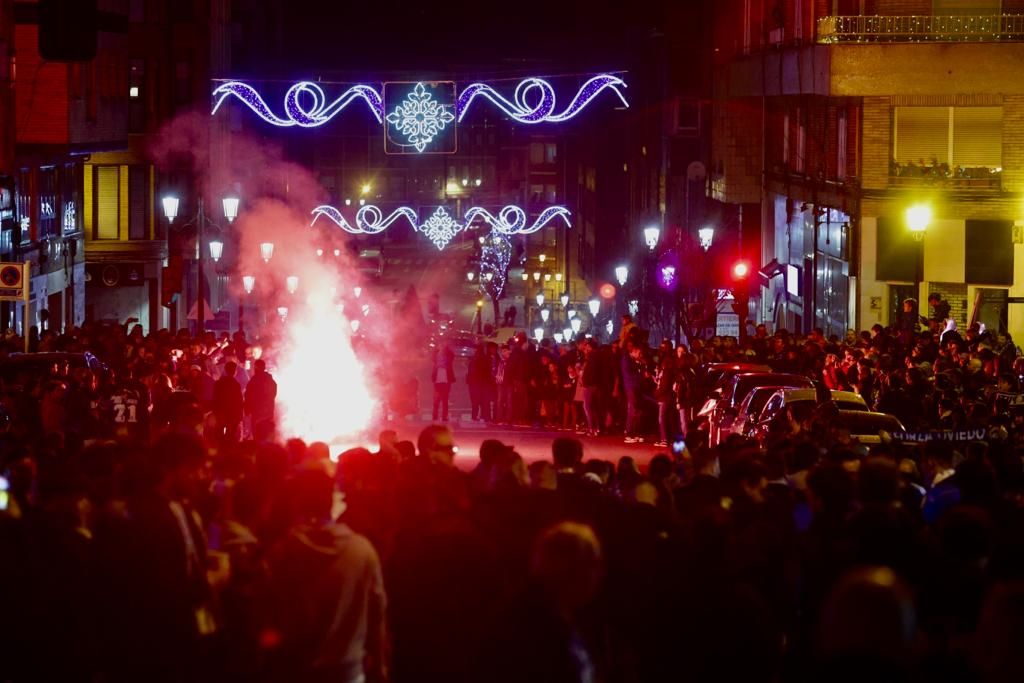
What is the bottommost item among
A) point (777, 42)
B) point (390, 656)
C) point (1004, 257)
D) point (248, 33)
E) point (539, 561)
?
point (390, 656)

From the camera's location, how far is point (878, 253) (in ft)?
115

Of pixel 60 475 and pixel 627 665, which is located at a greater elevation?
pixel 60 475

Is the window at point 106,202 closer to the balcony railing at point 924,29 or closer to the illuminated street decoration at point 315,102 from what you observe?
the illuminated street decoration at point 315,102

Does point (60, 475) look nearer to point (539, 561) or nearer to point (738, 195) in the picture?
point (539, 561)

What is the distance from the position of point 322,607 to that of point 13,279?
17.0m

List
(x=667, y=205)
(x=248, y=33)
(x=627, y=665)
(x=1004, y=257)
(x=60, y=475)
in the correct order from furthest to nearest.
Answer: (x=248, y=33), (x=667, y=205), (x=1004, y=257), (x=60, y=475), (x=627, y=665)

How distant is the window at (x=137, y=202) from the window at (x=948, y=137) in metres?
24.6

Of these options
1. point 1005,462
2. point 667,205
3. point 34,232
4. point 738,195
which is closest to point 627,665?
point 1005,462

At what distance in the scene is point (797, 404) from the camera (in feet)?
69.4

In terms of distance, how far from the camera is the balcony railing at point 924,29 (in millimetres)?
32938

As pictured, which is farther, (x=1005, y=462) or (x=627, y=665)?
(x=1005, y=462)

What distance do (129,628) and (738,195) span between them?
41.9 metres

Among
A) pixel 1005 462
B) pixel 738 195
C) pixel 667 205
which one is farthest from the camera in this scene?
pixel 667 205

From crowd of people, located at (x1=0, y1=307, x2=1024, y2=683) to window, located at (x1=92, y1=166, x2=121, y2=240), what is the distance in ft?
130
